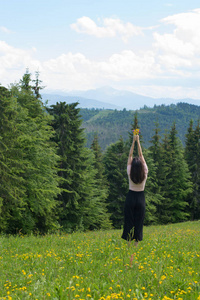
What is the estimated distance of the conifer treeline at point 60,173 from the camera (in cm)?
1738

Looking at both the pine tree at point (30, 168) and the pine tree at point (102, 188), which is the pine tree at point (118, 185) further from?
the pine tree at point (30, 168)

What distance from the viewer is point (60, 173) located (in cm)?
2531

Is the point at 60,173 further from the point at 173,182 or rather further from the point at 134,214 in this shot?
the point at 173,182

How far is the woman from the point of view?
6.50m

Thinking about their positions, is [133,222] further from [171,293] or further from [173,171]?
[173,171]

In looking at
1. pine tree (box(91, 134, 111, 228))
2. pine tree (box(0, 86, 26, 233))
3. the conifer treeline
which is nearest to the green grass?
pine tree (box(0, 86, 26, 233))

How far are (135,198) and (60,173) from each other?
756 inches

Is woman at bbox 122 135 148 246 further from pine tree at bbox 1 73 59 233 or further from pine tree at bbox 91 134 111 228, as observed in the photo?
pine tree at bbox 91 134 111 228

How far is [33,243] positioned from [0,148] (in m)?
9.06

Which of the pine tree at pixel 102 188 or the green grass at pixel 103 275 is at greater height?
the green grass at pixel 103 275

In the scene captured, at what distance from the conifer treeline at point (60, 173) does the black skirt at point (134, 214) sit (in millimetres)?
11048

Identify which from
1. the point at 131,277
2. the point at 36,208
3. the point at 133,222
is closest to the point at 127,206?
the point at 133,222

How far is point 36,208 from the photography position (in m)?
19.3

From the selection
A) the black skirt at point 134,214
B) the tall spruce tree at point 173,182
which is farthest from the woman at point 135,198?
the tall spruce tree at point 173,182
